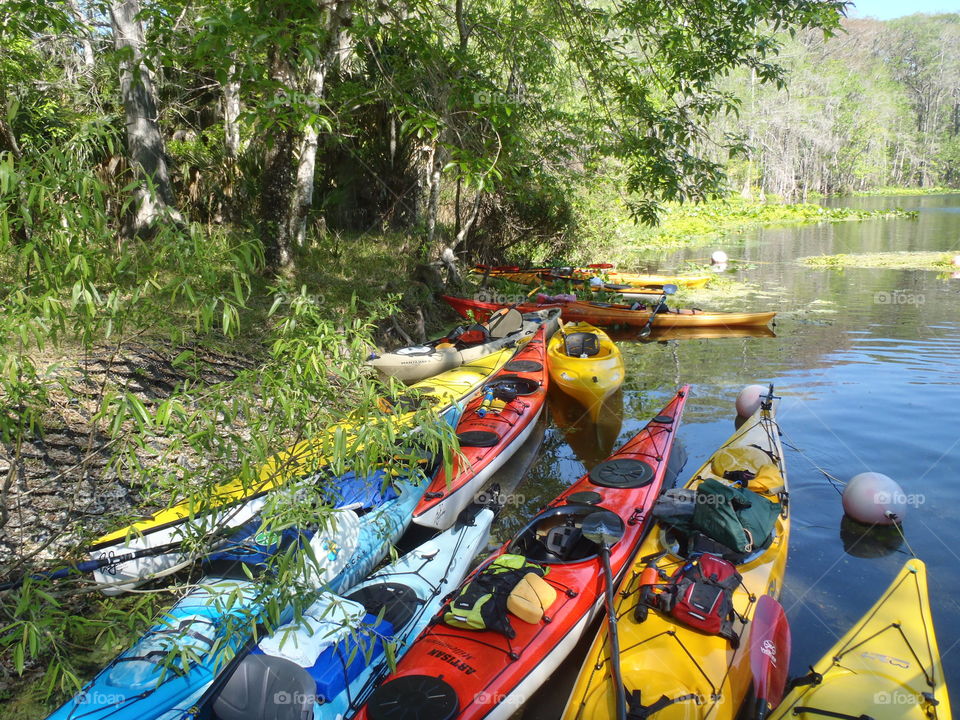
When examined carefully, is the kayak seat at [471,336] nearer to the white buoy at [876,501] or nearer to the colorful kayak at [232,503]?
the colorful kayak at [232,503]

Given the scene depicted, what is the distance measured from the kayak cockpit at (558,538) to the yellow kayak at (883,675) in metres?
1.44

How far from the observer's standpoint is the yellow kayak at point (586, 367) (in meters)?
7.67

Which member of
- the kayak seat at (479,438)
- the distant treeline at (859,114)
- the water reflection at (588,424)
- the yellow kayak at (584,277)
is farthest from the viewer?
the distant treeline at (859,114)

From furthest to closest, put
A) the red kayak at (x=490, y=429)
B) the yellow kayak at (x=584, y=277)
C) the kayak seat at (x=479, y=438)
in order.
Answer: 1. the yellow kayak at (x=584, y=277)
2. the kayak seat at (x=479, y=438)
3. the red kayak at (x=490, y=429)

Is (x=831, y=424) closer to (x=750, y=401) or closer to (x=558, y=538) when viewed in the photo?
(x=750, y=401)

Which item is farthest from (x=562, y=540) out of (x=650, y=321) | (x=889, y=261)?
(x=889, y=261)

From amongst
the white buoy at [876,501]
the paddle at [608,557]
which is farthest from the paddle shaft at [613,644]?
the white buoy at [876,501]

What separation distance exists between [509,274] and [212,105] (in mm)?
6861

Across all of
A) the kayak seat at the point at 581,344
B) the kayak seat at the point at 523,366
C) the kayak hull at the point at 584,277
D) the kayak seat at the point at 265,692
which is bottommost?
the kayak seat at the point at 265,692

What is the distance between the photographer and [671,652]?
3332 mm

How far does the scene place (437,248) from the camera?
11953 mm

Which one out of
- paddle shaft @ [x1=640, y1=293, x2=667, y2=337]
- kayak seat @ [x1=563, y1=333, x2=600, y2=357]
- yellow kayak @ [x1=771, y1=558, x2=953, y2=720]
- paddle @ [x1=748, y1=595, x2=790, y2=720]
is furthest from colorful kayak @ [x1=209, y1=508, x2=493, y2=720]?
paddle shaft @ [x1=640, y1=293, x2=667, y2=337]

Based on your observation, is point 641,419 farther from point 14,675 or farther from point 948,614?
point 14,675

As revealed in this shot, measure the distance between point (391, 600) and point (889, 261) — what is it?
1873 centimetres
